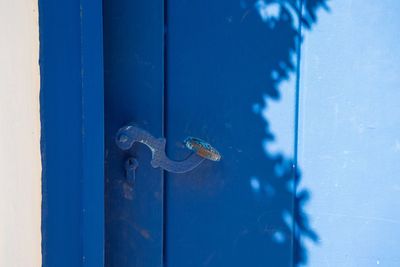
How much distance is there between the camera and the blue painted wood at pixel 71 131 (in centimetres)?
116

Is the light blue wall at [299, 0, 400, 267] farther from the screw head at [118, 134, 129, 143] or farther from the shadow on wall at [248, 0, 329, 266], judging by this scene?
the screw head at [118, 134, 129, 143]

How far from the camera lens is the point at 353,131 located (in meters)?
1.33

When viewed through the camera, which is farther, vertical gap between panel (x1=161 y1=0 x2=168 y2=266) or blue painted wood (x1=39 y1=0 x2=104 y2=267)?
vertical gap between panel (x1=161 y1=0 x2=168 y2=266)

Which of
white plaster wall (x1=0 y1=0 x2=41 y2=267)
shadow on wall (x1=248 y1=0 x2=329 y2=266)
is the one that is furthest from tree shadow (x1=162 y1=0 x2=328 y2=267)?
white plaster wall (x1=0 y1=0 x2=41 y2=267)

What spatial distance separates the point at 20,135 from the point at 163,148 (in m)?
0.33

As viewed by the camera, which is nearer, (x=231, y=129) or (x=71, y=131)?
(x=71, y=131)

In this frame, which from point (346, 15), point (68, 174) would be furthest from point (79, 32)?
point (346, 15)

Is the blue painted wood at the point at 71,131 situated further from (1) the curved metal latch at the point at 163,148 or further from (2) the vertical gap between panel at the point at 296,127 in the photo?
(2) the vertical gap between panel at the point at 296,127

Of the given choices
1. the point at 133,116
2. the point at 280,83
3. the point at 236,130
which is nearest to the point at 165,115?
the point at 133,116

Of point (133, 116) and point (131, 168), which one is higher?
point (133, 116)

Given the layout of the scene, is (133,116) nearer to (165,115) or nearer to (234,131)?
(165,115)

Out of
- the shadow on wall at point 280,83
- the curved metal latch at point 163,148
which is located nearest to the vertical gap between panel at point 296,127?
the shadow on wall at point 280,83

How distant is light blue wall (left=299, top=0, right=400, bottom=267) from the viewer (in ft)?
4.26

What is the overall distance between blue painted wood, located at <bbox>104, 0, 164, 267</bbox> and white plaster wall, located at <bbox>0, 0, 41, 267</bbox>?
187 millimetres
